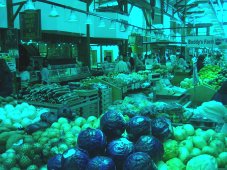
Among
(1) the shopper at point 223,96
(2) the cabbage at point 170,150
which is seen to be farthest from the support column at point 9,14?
(2) the cabbage at point 170,150

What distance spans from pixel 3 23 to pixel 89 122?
28.0 feet

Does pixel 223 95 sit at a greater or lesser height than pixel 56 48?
lesser

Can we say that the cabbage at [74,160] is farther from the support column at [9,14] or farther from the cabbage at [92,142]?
the support column at [9,14]

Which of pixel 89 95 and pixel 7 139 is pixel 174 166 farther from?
pixel 89 95

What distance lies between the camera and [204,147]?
8.24 feet

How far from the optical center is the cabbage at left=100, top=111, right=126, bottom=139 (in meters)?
2.41

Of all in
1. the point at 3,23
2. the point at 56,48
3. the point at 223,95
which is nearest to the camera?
the point at 223,95

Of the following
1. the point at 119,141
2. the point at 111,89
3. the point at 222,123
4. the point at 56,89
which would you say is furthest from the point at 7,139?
the point at 111,89

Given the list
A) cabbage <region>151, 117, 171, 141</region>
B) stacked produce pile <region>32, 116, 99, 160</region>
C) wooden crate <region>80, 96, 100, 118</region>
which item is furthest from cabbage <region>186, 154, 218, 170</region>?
wooden crate <region>80, 96, 100, 118</region>

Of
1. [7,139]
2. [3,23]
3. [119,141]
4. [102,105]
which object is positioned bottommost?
[102,105]

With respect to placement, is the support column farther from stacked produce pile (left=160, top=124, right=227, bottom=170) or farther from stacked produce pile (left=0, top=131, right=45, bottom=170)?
stacked produce pile (left=160, top=124, right=227, bottom=170)

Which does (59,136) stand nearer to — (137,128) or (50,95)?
(137,128)

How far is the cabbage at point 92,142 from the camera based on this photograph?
7.11 feet

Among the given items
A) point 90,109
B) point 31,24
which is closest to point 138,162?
point 90,109
